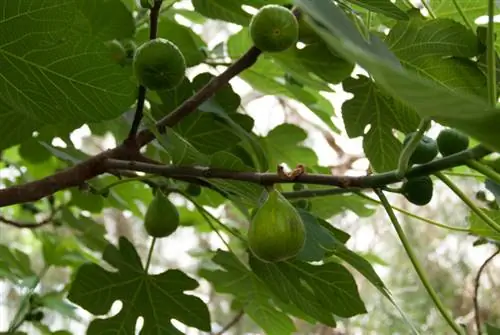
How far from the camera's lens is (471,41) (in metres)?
0.82

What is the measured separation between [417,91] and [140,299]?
757 millimetres

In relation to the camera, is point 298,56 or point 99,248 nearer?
point 298,56

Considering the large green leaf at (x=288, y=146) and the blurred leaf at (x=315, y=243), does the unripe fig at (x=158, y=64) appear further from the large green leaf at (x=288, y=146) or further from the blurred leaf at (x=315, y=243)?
the large green leaf at (x=288, y=146)

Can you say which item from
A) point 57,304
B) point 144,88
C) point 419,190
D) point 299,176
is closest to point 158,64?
point 144,88

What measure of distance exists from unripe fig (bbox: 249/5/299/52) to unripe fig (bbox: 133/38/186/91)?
0.09 meters

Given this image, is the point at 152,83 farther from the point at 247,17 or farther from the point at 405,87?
the point at 405,87

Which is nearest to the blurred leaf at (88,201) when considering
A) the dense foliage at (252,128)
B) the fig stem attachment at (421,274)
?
the dense foliage at (252,128)

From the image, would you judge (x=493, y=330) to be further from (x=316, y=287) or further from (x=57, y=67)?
(x=57, y=67)

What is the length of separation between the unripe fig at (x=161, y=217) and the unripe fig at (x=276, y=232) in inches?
11.8

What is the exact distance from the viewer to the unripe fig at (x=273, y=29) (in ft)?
2.26

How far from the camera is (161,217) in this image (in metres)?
0.96

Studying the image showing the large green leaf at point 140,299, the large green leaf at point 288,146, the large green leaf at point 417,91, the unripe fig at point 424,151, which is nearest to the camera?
the large green leaf at point 417,91

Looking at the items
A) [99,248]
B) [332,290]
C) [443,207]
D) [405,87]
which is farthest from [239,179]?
[443,207]

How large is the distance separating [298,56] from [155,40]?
0.71 feet
